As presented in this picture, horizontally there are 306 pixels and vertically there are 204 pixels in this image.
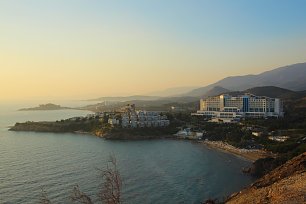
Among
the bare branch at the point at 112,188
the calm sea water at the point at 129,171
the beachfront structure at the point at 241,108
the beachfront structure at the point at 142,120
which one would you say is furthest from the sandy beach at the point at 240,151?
the bare branch at the point at 112,188

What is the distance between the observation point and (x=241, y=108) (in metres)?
48.1

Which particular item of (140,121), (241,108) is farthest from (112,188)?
(241,108)

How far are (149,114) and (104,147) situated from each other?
13147 millimetres

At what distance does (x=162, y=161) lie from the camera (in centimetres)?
2362

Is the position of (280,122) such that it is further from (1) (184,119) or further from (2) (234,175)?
(2) (234,175)

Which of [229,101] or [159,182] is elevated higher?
[229,101]

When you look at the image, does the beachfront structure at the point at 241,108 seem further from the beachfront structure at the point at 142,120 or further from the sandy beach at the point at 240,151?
the sandy beach at the point at 240,151

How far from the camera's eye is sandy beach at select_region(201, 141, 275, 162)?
24694mm

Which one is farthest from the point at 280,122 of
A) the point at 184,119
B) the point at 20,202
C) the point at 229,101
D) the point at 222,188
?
the point at 20,202

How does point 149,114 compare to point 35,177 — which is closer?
point 35,177

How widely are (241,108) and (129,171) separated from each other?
99.3 ft

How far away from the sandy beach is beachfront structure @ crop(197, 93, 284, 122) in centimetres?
1136

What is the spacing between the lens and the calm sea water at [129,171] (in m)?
15.7

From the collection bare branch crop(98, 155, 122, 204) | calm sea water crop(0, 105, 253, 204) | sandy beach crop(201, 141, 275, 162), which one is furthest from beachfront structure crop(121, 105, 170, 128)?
bare branch crop(98, 155, 122, 204)
